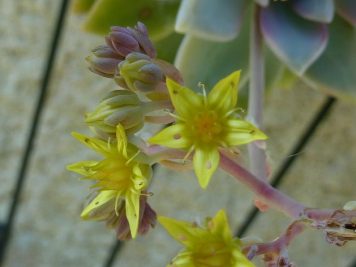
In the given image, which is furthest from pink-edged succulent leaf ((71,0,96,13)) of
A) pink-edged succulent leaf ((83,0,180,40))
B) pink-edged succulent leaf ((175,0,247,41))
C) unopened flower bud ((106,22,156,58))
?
unopened flower bud ((106,22,156,58))

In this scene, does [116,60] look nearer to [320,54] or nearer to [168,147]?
[168,147]

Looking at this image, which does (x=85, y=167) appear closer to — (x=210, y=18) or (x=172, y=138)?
(x=172, y=138)

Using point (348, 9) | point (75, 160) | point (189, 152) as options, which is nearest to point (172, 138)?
point (189, 152)

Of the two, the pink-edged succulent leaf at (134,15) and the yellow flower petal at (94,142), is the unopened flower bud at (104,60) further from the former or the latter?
the pink-edged succulent leaf at (134,15)

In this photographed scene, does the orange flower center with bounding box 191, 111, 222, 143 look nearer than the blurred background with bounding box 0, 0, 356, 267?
Yes

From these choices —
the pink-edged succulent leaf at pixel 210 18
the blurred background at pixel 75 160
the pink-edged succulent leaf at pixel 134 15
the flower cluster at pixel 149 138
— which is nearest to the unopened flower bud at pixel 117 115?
the flower cluster at pixel 149 138

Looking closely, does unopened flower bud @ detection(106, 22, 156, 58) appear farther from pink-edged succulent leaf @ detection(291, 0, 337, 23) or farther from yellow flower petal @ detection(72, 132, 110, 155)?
pink-edged succulent leaf @ detection(291, 0, 337, 23)
